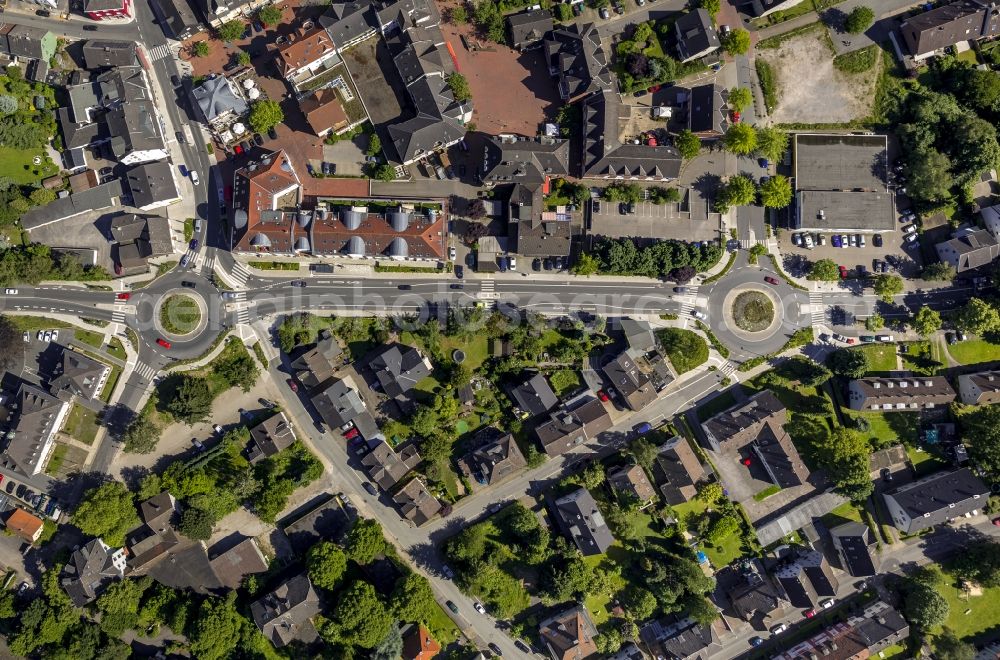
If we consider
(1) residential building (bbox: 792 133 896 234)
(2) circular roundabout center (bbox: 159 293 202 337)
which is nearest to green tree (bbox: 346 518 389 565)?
(2) circular roundabout center (bbox: 159 293 202 337)

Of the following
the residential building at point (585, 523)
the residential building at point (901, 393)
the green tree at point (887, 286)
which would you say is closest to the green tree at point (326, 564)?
the residential building at point (585, 523)

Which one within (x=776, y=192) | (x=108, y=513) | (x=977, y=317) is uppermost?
(x=776, y=192)

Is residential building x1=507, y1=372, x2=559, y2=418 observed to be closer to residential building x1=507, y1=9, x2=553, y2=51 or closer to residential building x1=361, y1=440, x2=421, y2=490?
residential building x1=361, y1=440, x2=421, y2=490

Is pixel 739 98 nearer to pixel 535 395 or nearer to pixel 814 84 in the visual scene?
pixel 814 84

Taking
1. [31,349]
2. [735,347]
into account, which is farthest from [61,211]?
[735,347]

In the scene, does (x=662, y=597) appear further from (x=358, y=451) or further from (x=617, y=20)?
(x=617, y=20)

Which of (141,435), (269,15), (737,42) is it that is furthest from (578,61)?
(141,435)

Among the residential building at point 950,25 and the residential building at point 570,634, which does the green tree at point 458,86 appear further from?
the residential building at point 570,634
